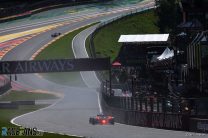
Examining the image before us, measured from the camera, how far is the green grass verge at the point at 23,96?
232 feet

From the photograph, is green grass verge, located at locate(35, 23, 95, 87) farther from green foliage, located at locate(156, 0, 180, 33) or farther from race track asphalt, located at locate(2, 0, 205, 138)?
green foliage, located at locate(156, 0, 180, 33)

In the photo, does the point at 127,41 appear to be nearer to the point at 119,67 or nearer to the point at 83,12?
the point at 119,67

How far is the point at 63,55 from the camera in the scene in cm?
9431

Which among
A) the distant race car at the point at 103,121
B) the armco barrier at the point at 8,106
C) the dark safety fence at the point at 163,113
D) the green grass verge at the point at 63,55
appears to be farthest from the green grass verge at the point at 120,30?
the distant race car at the point at 103,121

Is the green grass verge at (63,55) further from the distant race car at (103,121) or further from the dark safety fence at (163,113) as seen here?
the distant race car at (103,121)

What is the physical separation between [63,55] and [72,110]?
3759 cm

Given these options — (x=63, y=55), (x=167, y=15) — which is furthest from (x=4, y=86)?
(x=167, y=15)

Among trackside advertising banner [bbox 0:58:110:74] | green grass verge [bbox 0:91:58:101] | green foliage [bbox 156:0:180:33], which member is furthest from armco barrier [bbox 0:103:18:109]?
green foliage [bbox 156:0:180:33]

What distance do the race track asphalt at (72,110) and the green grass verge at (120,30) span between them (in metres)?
2.61

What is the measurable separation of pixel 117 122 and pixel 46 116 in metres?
8.26

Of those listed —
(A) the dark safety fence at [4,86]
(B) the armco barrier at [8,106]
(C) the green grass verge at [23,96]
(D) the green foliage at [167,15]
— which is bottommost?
(C) the green grass verge at [23,96]

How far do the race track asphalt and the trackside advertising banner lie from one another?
3459mm

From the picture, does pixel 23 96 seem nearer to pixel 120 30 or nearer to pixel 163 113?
pixel 163 113

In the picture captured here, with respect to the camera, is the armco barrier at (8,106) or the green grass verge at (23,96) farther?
the green grass verge at (23,96)
